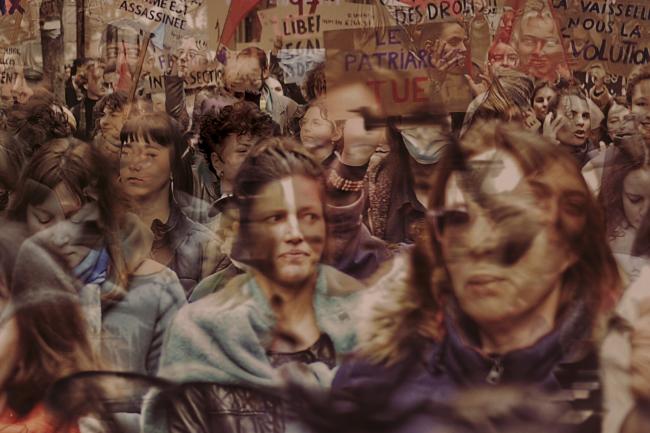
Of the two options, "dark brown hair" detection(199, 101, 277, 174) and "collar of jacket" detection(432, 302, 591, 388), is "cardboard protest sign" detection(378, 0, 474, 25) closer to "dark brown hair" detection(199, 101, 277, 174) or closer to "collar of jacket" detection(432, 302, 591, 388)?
"dark brown hair" detection(199, 101, 277, 174)

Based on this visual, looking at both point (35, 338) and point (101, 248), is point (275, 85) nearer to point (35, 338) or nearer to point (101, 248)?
point (101, 248)

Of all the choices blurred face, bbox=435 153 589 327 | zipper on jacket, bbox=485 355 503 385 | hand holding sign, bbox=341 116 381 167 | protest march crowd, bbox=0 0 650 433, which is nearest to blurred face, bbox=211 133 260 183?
protest march crowd, bbox=0 0 650 433

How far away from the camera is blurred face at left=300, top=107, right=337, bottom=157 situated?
3.24 metres

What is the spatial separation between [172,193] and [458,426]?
4.58 feet

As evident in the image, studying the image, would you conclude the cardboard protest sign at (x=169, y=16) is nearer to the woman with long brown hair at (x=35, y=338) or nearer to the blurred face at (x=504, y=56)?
the woman with long brown hair at (x=35, y=338)

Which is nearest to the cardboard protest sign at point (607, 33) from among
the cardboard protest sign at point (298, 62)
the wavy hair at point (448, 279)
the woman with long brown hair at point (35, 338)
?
the wavy hair at point (448, 279)

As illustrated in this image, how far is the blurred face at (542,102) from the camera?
318 cm

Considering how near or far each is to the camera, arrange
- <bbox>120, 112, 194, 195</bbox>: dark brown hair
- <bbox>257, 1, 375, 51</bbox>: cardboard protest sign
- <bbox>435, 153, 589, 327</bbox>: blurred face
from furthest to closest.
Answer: <bbox>120, 112, 194, 195</bbox>: dark brown hair → <bbox>257, 1, 375, 51</bbox>: cardboard protest sign → <bbox>435, 153, 589, 327</bbox>: blurred face

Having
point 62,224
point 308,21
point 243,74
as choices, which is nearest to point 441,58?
point 308,21

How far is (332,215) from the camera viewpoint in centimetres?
324

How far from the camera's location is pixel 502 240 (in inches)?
123

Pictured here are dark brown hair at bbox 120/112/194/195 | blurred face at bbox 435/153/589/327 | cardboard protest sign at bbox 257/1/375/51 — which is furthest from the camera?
dark brown hair at bbox 120/112/194/195

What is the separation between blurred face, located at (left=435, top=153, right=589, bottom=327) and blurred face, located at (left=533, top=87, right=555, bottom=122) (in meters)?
0.19

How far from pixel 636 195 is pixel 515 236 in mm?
472
